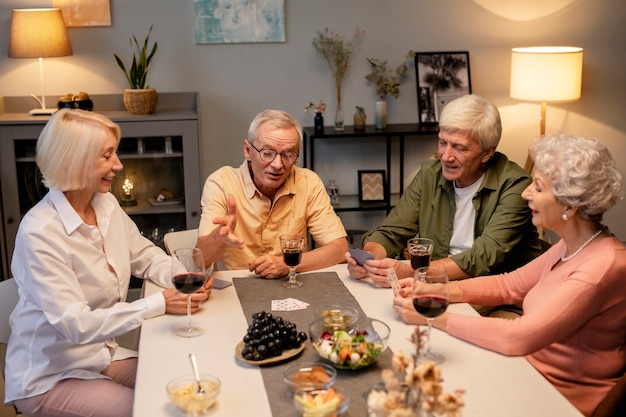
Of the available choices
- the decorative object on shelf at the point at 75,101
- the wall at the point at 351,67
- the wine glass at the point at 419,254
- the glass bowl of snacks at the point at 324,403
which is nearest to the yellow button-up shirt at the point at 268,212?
the wine glass at the point at 419,254

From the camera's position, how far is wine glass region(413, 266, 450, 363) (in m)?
1.91

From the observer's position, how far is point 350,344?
186cm

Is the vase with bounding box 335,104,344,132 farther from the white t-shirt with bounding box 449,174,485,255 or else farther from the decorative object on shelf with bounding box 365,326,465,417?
the decorative object on shelf with bounding box 365,326,465,417

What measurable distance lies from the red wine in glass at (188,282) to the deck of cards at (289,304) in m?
0.28

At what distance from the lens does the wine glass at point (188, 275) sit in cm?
214

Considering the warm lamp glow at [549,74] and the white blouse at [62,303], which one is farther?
the warm lamp glow at [549,74]

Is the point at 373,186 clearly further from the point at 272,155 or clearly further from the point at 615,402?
the point at 615,402

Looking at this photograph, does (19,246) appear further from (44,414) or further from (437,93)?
(437,93)

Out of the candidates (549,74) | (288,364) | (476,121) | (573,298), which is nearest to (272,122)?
(476,121)

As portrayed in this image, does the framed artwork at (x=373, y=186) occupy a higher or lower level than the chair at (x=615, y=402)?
higher

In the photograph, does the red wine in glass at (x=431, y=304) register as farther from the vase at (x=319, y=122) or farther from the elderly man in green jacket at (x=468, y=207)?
the vase at (x=319, y=122)

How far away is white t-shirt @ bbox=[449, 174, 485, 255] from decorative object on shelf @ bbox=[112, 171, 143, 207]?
6.98 feet

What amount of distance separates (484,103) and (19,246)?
1740 mm

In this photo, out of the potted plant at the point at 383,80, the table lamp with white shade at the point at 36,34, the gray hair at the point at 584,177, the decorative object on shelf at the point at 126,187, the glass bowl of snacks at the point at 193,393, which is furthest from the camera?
the potted plant at the point at 383,80
